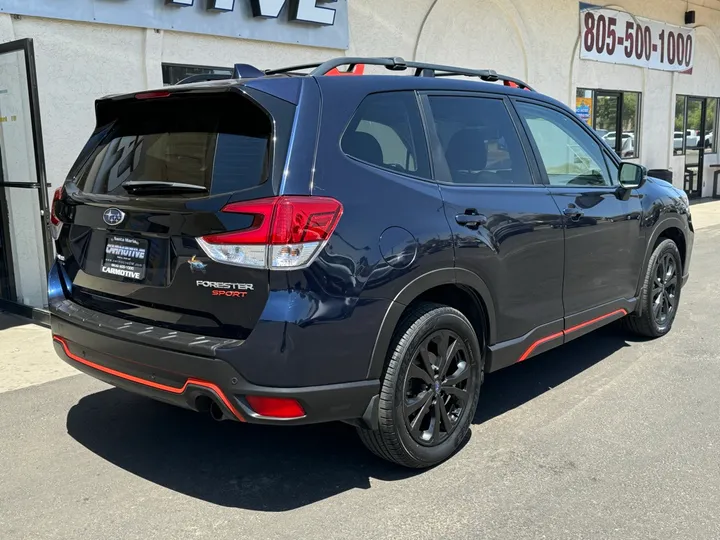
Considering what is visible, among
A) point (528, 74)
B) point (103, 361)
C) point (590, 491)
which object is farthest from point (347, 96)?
point (528, 74)

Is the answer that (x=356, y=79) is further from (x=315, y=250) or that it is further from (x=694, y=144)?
(x=694, y=144)

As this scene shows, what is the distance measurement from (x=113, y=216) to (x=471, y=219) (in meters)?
1.75

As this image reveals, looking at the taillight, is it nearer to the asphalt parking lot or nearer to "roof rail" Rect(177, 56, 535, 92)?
"roof rail" Rect(177, 56, 535, 92)

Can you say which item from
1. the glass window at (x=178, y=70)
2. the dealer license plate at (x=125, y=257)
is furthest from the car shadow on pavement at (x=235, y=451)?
the glass window at (x=178, y=70)

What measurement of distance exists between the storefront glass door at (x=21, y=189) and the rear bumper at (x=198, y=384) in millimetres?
3367

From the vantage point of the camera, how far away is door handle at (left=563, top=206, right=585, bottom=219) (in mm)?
4336

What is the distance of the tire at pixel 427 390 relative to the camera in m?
3.27

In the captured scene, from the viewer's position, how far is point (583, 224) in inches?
177

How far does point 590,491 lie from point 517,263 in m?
1.25

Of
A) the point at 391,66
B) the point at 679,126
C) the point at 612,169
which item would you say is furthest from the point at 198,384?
the point at 679,126

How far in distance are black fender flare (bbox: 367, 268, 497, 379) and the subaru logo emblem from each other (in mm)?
1306

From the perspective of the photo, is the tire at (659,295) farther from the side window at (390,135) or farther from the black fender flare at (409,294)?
the side window at (390,135)

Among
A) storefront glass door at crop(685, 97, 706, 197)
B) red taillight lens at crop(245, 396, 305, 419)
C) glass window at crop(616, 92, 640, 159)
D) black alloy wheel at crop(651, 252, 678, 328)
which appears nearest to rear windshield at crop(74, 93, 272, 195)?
red taillight lens at crop(245, 396, 305, 419)

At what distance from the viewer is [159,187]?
3.21m
